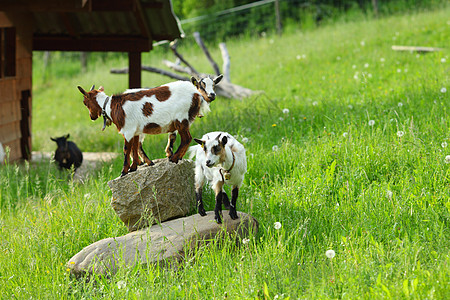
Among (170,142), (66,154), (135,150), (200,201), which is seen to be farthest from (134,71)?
(200,201)

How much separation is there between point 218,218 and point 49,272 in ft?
5.34

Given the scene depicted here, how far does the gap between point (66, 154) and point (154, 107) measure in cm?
514

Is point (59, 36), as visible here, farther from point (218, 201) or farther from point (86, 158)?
point (218, 201)

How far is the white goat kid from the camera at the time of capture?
4129 millimetres

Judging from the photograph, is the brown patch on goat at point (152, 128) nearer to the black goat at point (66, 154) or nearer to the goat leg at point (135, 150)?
the goat leg at point (135, 150)

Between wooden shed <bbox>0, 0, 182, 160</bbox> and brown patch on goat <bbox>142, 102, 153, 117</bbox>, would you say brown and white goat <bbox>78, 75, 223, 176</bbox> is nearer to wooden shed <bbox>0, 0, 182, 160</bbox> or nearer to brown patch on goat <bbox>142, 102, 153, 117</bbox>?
brown patch on goat <bbox>142, 102, 153, 117</bbox>

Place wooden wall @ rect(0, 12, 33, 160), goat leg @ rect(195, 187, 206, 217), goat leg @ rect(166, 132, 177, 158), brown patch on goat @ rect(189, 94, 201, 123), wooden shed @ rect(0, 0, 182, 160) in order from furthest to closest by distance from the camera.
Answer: wooden wall @ rect(0, 12, 33, 160) → wooden shed @ rect(0, 0, 182, 160) → goat leg @ rect(166, 132, 177, 158) → goat leg @ rect(195, 187, 206, 217) → brown patch on goat @ rect(189, 94, 201, 123)

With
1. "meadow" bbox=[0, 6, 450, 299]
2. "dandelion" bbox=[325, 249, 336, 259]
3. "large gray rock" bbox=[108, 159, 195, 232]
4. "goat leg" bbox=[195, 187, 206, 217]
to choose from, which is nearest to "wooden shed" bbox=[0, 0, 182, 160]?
"meadow" bbox=[0, 6, 450, 299]

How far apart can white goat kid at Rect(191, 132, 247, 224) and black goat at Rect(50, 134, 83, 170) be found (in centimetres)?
510

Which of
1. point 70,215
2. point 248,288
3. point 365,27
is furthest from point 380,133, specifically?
point 365,27

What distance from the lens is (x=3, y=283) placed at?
15.1 ft

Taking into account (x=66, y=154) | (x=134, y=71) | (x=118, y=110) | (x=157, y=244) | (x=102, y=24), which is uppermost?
(x=102, y=24)

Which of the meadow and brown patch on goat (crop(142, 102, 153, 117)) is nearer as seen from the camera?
the meadow

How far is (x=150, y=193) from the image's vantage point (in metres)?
4.98
